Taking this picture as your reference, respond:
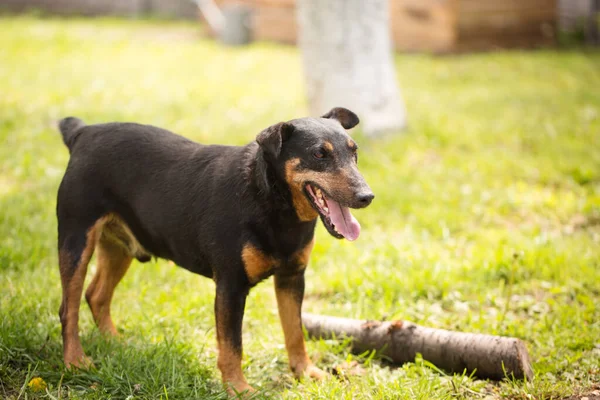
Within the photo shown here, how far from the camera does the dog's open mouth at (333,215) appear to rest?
3.76 m

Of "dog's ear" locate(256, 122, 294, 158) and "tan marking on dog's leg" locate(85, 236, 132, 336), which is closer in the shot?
"dog's ear" locate(256, 122, 294, 158)

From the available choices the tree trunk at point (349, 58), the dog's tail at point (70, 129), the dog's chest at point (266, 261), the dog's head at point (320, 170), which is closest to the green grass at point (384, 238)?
the tree trunk at point (349, 58)

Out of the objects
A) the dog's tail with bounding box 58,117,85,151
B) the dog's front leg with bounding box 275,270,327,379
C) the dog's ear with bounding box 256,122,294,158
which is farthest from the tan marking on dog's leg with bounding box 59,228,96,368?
the dog's ear with bounding box 256,122,294,158

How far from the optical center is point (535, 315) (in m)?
5.17

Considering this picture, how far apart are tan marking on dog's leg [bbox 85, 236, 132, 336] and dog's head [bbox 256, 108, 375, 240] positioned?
4.80 feet

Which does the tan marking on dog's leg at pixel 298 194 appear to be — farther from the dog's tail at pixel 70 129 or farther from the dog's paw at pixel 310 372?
the dog's tail at pixel 70 129

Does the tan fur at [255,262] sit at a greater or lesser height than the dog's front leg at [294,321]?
greater

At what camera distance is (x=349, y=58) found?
9086 millimetres

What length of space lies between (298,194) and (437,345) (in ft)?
4.56

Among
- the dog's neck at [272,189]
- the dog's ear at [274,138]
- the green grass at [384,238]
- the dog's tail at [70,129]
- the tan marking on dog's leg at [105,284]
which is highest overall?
the dog's ear at [274,138]

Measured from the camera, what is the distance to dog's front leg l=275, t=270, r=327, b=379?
14.2 feet

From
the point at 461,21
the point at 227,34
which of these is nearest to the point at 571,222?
the point at 461,21

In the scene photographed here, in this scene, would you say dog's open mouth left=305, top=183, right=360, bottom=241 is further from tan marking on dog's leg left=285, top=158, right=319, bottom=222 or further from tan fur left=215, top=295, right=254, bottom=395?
tan fur left=215, top=295, right=254, bottom=395

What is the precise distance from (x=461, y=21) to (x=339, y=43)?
253 inches
